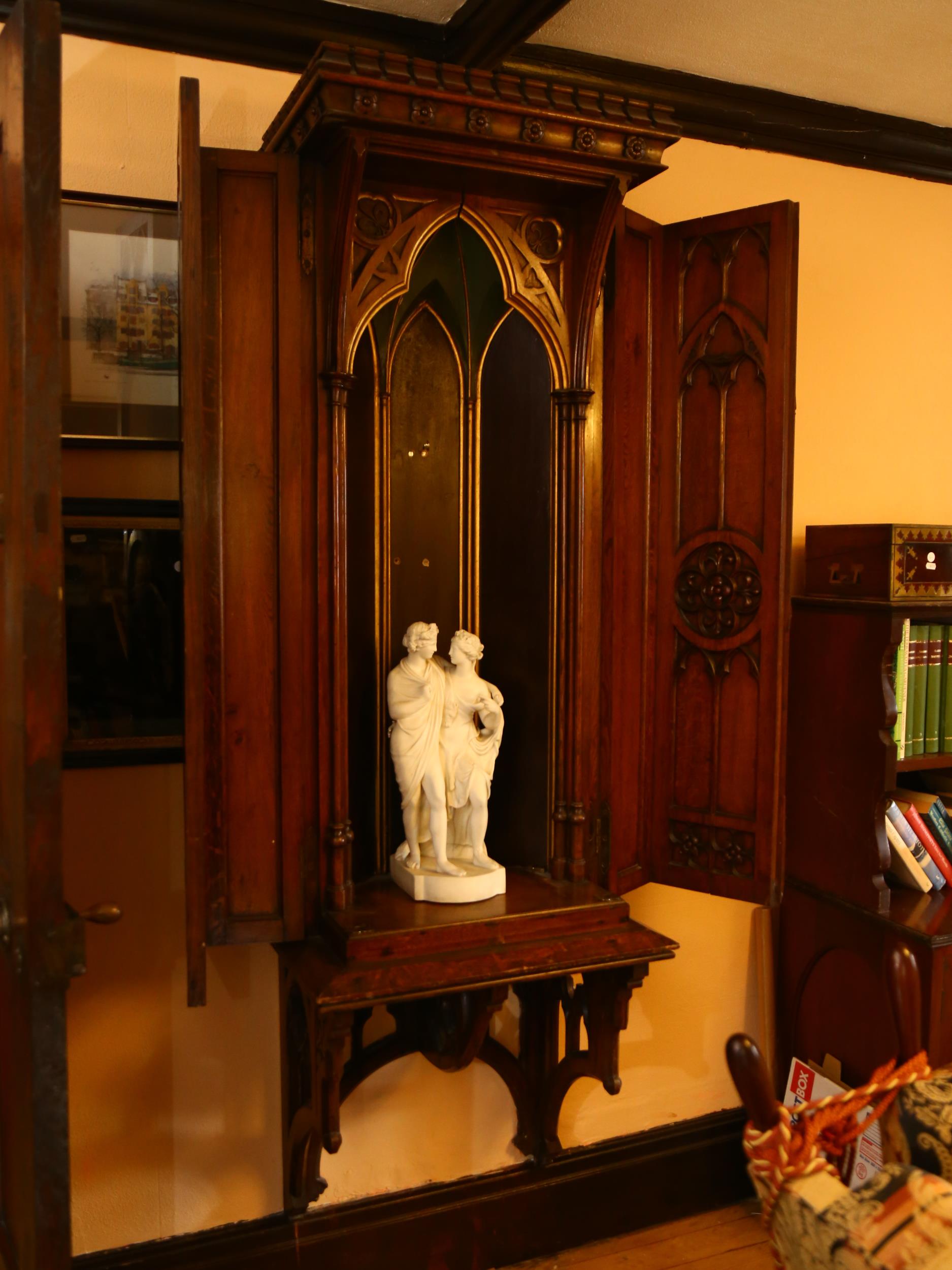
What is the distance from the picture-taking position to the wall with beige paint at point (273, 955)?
2.10 metres

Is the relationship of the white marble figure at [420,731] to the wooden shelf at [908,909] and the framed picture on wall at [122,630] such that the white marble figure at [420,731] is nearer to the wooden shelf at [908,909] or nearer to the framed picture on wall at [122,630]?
the framed picture on wall at [122,630]

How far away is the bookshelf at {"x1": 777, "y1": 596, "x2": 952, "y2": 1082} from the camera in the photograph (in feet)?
7.66

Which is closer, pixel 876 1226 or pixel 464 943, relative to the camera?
pixel 876 1226

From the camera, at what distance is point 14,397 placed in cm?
134

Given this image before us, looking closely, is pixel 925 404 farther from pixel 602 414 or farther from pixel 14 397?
pixel 14 397

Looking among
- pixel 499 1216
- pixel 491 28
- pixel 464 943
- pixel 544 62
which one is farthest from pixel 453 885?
pixel 544 62

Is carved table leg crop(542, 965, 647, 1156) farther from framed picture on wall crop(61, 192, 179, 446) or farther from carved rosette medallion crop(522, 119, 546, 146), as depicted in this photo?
carved rosette medallion crop(522, 119, 546, 146)

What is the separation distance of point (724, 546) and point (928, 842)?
34.8 inches

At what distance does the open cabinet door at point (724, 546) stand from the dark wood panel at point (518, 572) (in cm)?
30

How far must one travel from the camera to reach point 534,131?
188 cm

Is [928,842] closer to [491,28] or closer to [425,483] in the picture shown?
[425,483]

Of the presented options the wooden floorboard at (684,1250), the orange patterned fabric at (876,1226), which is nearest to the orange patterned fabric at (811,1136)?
the orange patterned fabric at (876,1226)

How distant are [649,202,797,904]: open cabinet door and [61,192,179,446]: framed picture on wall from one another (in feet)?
3.26

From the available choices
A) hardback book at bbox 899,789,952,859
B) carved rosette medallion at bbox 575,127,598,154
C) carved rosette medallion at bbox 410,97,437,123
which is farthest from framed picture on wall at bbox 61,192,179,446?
hardback book at bbox 899,789,952,859
